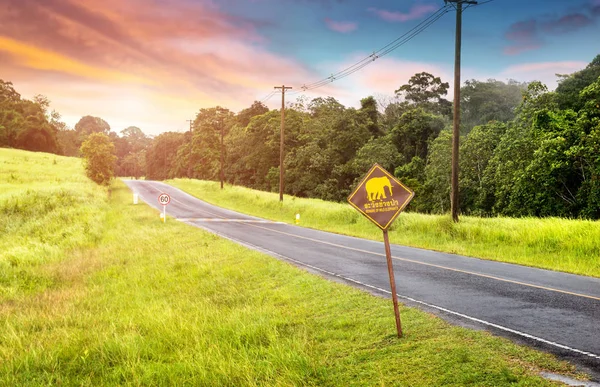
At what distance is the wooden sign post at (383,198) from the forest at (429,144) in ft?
71.9

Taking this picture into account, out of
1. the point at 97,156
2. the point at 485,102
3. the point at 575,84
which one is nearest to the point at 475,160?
the point at 575,84

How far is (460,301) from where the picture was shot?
312 inches

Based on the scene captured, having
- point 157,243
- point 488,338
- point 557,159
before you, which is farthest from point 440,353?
point 557,159

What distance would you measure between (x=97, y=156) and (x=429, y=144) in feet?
125

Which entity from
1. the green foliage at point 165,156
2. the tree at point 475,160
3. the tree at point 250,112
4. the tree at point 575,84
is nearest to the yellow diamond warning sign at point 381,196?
the tree at point 575,84

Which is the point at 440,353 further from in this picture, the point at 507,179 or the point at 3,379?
the point at 507,179

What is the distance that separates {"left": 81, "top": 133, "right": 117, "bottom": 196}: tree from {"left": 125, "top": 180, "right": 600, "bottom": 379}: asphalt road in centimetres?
4042

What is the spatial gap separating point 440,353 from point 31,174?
46.9 metres

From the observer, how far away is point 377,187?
614cm

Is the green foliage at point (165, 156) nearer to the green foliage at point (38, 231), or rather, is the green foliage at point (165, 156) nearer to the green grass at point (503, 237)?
the green foliage at point (38, 231)

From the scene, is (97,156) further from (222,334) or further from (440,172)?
(222,334)

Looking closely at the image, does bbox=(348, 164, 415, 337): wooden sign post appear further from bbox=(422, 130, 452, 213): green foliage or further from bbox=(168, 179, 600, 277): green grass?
bbox=(422, 130, 452, 213): green foliage

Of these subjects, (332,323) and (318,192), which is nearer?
(332,323)

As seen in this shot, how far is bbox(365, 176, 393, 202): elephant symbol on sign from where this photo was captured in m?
6.09
